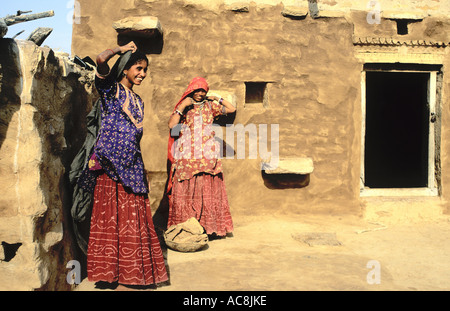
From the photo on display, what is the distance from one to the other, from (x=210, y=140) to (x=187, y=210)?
809mm

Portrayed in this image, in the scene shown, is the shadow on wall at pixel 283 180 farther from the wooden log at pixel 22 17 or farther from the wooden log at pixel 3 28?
the wooden log at pixel 3 28

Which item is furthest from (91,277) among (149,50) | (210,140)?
(149,50)

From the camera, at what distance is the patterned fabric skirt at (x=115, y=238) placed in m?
2.79

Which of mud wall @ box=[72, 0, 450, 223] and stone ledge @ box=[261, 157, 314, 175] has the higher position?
mud wall @ box=[72, 0, 450, 223]

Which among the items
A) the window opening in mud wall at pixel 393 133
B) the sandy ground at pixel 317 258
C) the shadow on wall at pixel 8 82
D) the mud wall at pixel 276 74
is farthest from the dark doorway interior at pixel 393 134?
the shadow on wall at pixel 8 82

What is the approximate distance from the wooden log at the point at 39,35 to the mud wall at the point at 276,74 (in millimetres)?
2108

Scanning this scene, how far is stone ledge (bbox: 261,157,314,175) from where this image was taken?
16.2 feet

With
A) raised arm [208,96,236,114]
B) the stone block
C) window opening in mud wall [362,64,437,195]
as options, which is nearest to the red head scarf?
raised arm [208,96,236,114]

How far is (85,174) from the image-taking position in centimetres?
282

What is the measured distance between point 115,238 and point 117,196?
29cm

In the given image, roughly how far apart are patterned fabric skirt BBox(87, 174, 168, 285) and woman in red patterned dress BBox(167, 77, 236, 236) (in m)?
1.51

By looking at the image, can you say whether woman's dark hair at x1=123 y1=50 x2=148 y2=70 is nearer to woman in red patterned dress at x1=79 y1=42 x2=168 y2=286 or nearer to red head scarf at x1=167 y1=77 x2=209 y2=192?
woman in red patterned dress at x1=79 y1=42 x2=168 y2=286

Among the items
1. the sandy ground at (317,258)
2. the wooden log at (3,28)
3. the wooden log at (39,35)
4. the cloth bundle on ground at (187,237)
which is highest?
the wooden log at (39,35)

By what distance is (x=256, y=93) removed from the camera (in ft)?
17.4
